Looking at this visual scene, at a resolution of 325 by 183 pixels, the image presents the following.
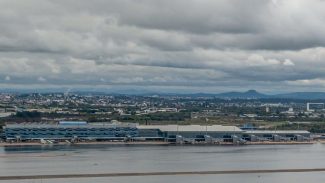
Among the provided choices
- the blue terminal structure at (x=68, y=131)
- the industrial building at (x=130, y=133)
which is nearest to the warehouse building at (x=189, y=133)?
the industrial building at (x=130, y=133)

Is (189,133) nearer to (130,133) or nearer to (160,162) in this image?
(130,133)

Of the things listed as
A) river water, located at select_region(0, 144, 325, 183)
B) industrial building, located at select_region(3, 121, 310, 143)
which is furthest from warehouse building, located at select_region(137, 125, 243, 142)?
river water, located at select_region(0, 144, 325, 183)

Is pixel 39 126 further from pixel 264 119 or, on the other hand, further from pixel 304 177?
pixel 264 119

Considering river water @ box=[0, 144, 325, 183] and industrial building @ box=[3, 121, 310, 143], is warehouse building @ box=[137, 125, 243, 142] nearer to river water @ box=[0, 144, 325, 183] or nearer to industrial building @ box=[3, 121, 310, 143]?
industrial building @ box=[3, 121, 310, 143]

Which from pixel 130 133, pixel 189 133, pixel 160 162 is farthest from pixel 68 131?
pixel 160 162

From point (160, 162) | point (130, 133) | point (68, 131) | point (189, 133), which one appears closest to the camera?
point (160, 162)

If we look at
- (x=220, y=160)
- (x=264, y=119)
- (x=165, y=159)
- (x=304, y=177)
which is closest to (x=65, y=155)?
(x=165, y=159)

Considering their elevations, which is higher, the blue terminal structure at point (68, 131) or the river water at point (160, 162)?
the blue terminal structure at point (68, 131)

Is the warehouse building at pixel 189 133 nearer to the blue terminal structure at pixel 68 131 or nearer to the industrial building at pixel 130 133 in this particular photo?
the industrial building at pixel 130 133
